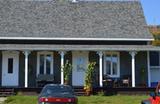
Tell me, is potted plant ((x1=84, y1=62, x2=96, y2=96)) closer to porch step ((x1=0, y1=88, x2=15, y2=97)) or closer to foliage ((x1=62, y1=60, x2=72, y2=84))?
foliage ((x1=62, y1=60, x2=72, y2=84))

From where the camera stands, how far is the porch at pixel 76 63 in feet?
124

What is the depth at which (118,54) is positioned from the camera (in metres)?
38.6

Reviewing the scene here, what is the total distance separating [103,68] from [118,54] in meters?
1.63

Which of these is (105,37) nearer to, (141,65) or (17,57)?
(141,65)

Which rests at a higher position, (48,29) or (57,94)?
(48,29)

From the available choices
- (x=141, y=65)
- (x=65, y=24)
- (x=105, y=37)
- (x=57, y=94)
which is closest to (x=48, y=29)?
(x=65, y=24)

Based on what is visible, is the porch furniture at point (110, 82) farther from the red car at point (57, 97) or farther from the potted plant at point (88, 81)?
the red car at point (57, 97)

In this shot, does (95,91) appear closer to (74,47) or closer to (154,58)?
(74,47)

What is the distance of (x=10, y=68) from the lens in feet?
125

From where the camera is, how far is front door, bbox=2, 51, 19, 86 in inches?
1483

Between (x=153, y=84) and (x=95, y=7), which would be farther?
(x=95, y=7)

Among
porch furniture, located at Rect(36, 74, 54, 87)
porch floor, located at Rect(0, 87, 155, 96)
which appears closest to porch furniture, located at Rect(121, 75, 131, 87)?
porch floor, located at Rect(0, 87, 155, 96)

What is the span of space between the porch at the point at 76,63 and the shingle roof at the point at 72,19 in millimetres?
1530

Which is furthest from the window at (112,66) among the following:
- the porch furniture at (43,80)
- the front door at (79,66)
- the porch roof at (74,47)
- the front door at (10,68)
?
the front door at (10,68)
